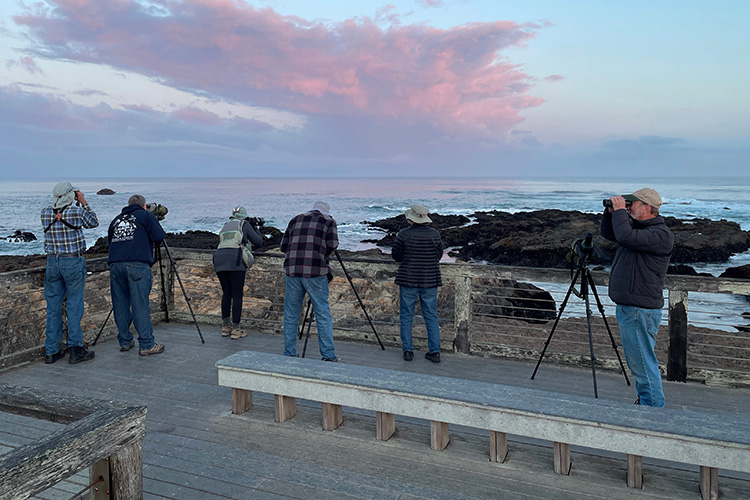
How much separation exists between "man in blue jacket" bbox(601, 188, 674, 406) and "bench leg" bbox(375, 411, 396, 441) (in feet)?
5.87

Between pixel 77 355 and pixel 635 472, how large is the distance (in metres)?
5.05

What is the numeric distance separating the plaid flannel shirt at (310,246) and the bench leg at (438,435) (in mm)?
2036

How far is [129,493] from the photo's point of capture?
2.12 meters

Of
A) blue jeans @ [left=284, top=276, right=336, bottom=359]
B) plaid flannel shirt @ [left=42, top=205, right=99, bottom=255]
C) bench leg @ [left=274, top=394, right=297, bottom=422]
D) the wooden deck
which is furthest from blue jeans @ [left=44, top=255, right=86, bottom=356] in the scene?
bench leg @ [left=274, top=394, right=297, bottom=422]

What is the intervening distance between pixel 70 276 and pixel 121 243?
0.56 m

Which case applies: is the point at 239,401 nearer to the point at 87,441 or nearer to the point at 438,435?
the point at 438,435

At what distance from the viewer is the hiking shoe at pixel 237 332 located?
6.29 metres

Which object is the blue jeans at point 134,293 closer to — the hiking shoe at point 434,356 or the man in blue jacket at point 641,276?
the hiking shoe at point 434,356

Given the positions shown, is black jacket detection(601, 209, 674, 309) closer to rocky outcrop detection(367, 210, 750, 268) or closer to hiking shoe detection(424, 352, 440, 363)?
hiking shoe detection(424, 352, 440, 363)

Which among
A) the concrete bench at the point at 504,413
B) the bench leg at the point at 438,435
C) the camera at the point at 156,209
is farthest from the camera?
the camera at the point at 156,209

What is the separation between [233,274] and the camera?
6262 mm

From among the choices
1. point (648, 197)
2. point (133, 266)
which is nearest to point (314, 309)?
point (133, 266)

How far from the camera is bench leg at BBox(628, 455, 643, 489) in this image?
2.93m

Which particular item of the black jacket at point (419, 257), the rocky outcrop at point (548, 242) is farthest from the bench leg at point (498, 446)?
the rocky outcrop at point (548, 242)
